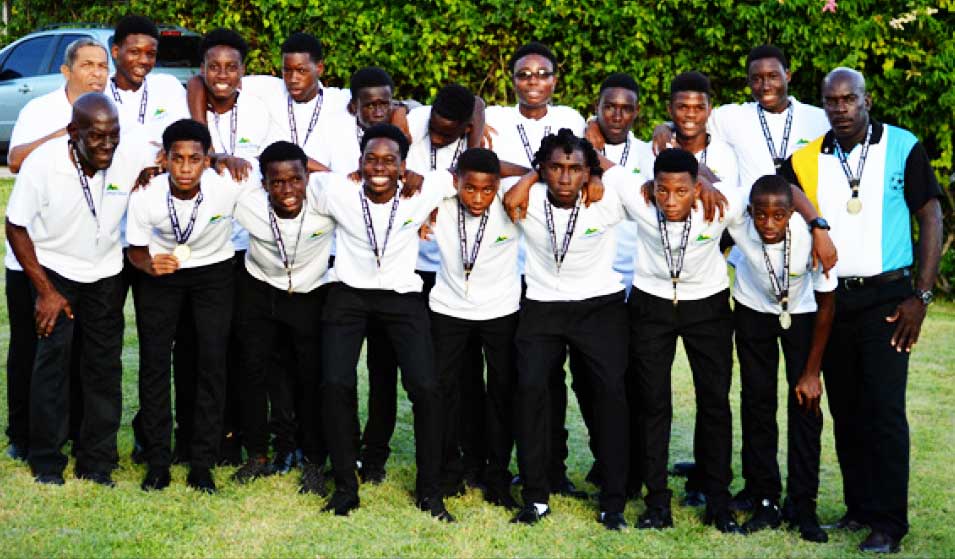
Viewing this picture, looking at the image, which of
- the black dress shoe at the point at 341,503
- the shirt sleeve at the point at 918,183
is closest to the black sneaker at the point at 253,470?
the black dress shoe at the point at 341,503

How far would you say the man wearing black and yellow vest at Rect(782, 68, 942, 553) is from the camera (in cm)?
662

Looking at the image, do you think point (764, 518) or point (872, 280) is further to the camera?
point (764, 518)

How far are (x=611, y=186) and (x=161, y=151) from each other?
2.45 metres

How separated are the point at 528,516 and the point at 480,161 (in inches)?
73.2

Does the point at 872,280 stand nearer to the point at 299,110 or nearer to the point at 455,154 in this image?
the point at 455,154

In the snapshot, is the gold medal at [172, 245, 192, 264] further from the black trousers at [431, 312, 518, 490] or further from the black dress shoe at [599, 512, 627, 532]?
the black dress shoe at [599, 512, 627, 532]

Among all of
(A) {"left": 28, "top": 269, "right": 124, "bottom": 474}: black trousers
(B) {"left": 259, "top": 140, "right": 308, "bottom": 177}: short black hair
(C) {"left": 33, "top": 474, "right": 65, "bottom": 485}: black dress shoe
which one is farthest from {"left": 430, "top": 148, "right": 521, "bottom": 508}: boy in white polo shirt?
(C) {"left": 33, "top": 474, "right": 65, "bottom": 485}: black dress shoe

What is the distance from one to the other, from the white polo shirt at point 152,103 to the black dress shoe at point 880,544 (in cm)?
436

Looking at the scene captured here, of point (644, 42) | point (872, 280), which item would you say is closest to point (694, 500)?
point (872, 280)

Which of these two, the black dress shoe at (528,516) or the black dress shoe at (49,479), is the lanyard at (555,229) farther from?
the black dress shoe at (49,479)

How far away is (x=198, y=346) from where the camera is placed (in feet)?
24.4

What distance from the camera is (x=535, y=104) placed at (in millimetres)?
7773

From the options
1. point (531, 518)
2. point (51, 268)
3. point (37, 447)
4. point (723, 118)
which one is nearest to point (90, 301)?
point (51, 268)

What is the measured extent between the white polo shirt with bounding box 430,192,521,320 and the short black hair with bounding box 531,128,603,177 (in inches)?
15.2
